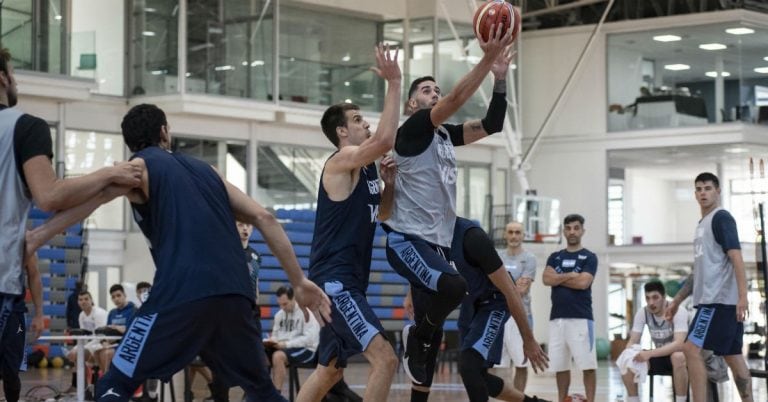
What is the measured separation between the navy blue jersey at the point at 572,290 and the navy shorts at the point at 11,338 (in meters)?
7.45

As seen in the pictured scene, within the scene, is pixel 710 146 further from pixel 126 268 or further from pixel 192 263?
pixel 192 263

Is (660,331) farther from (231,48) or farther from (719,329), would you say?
(231,48)

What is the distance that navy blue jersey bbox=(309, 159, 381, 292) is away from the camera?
288 inches

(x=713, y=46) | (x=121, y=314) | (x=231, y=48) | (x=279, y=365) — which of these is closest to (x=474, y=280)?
(x=279, y=365)

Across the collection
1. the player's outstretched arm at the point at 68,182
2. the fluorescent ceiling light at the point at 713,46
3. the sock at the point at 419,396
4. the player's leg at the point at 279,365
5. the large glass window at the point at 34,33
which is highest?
the fluorescent ceiling light at the point at 713,46

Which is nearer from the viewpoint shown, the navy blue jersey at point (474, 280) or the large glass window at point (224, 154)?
the navy blue jersey at point (474, 280)

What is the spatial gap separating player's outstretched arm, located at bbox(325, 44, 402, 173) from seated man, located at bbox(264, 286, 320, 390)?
6.40 meters

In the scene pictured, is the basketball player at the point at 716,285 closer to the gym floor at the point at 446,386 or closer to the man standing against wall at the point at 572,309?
the man standing against wall at the point at 572,309

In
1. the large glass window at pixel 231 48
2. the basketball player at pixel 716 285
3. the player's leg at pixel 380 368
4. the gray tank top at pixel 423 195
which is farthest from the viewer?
the large glass window at pixel 231 48

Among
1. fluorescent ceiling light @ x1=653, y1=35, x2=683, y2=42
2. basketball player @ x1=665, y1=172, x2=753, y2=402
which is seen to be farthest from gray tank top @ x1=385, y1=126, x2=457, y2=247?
fluorescent ceiling light @ x1=653, y1=35, x2=683, y2=42

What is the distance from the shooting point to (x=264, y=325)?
24.8 metres

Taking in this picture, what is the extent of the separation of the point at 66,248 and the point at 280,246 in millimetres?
20789

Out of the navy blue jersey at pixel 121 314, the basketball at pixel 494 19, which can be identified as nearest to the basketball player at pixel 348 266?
Result: the basketball at pixel 494 19

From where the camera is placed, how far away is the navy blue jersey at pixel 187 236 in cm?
519
